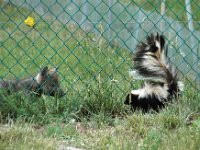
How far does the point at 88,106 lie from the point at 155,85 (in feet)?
3.08

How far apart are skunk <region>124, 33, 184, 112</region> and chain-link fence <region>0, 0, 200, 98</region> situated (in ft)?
0.65

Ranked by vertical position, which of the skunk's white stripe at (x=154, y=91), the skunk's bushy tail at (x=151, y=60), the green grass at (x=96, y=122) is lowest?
the green grass at (x=96, y=122)

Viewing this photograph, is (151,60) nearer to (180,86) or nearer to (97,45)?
(180,86)

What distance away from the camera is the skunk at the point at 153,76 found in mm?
6305

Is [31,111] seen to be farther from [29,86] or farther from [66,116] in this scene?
[29,86]

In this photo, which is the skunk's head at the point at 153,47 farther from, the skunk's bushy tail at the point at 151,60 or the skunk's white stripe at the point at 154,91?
the skunk's white stripe at the point at 154,91

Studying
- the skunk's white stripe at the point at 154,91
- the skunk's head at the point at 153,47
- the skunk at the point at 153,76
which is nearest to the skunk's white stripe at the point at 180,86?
the skunk at the point at 153,76

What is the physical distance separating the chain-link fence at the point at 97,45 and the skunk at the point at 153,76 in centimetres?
20

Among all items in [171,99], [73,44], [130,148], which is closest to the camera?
[130,148]

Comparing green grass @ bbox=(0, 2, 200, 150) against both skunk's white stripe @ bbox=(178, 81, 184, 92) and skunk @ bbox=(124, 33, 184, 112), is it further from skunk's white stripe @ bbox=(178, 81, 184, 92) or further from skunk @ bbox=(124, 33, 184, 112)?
skunk @ bbox=(124, 33, 184, 112)

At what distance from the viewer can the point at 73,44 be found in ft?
35.2

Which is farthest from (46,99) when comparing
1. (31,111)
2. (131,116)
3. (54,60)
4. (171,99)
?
(54,60)

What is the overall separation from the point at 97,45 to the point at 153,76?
1496 mm

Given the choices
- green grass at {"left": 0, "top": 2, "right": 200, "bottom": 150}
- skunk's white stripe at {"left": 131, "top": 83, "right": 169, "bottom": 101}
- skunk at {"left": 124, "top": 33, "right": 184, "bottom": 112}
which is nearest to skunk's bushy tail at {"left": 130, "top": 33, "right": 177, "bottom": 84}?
skunk at {"left": 124, "top": 33, "right": 184, "bottom": 112}
